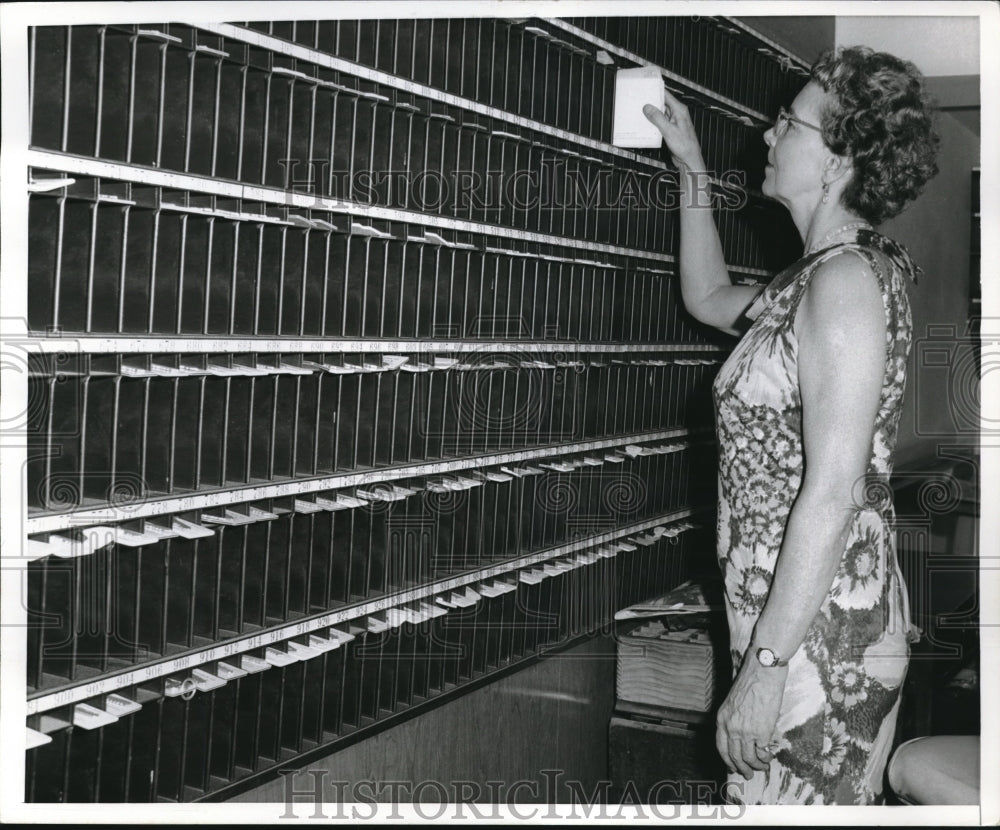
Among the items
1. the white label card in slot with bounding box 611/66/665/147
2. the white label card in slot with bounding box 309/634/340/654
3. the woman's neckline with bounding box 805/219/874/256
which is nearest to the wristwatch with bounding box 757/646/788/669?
the woman's neckline with bounding box 805/219/874/256

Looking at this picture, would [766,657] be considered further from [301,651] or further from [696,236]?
[696,236]

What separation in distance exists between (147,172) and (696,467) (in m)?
2.04

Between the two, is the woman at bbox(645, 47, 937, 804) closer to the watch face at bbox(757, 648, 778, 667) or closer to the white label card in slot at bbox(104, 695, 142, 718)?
the watch face at bbox(757, 648, 778, 667)

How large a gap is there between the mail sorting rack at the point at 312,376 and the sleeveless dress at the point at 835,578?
2.39 feet

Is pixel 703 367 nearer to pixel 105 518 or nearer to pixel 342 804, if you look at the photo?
pixel 342 804

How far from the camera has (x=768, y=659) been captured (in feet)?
4.81

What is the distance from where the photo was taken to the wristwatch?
1.46m

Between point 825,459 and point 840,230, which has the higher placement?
point 840,230

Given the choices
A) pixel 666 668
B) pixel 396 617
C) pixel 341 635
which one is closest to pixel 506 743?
pixel 666 668

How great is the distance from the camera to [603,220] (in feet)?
8.49

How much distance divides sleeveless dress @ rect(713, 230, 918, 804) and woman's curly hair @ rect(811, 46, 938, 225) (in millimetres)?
74

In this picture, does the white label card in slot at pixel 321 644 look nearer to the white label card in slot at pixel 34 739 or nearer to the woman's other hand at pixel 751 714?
the white label card in slot at pixel 34 739

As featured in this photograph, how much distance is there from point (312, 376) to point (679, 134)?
932mm

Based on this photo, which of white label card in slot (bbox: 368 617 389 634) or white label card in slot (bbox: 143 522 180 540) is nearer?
white label card in slot (bbox: 143 522 180 540)
